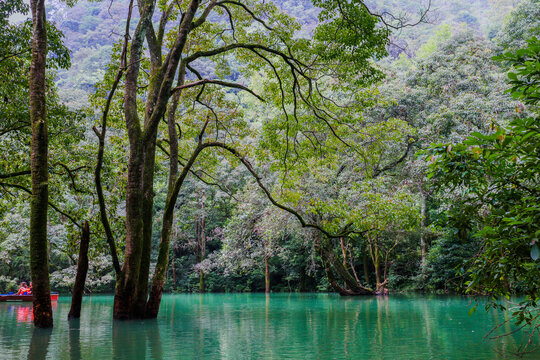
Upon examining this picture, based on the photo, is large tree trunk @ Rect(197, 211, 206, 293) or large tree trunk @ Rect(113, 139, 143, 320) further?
large tree trunk @ Rect(197, 211, 206, 293)

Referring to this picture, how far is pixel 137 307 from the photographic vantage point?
8914mm

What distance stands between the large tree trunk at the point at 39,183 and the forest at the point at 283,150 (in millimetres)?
24

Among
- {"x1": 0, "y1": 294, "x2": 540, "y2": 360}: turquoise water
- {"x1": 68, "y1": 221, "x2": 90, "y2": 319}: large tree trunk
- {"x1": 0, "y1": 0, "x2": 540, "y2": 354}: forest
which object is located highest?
{"x1": 0, "y1": 0, "x2": 540, "y2": 354}: forest

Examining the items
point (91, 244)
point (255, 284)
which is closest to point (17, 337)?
point (91, 244)

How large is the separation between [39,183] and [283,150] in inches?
206

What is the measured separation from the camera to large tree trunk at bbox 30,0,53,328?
725cm

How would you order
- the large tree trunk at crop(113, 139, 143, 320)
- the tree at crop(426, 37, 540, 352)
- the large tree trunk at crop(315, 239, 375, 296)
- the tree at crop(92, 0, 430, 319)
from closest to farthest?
1. the tree at crop(426, 37, 540, 352)
2. the tree at crop(92, 0, 430, 319)
3. the large tree trunk at crop(113, 139, 143, 320)
4. the large tree trunk at crop(315, 239, 375, 296)

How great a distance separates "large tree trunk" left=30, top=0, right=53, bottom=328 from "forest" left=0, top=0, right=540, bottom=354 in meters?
0.02

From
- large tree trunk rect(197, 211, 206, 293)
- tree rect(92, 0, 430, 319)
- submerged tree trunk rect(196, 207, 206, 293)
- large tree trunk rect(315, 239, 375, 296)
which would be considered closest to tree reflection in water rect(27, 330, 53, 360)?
tree rect(92, 0, 430, 319)

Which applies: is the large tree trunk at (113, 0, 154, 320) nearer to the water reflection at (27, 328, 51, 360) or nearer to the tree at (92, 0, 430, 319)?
the tree at (92, 0, 430, 319)

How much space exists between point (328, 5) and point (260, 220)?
13262mm

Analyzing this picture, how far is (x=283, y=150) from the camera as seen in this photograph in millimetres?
10375

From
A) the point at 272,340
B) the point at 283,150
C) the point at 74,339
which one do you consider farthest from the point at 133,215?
the point at 272,340

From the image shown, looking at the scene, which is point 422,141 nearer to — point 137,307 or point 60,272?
point 137,307
